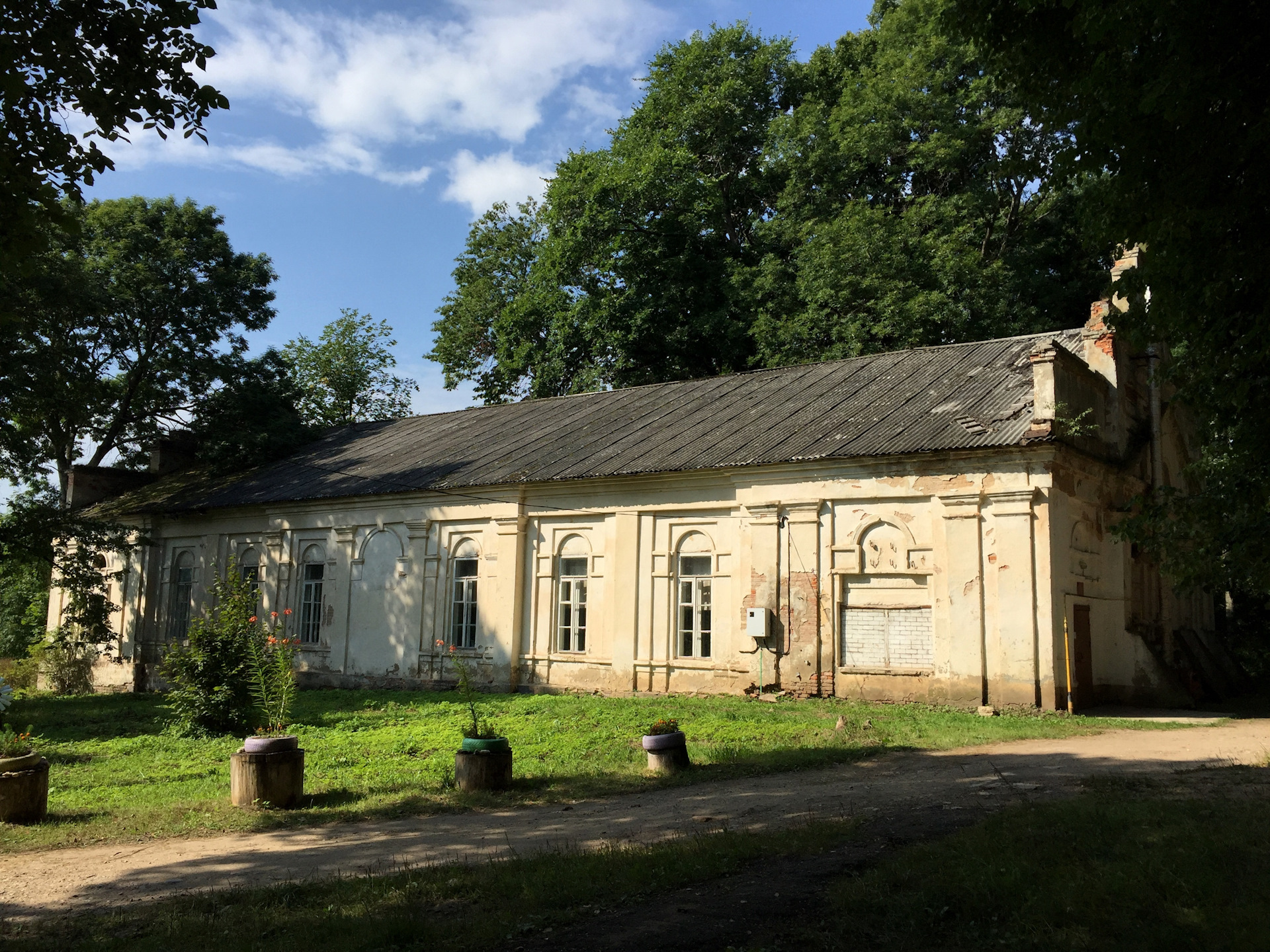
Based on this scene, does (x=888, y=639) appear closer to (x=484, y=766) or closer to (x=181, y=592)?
(x=484, y=766)

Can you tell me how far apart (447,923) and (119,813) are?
18.6ft

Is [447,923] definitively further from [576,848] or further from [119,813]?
[119,813]

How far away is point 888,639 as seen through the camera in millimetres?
16578

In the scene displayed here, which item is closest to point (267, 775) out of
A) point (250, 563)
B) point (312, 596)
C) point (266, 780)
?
point (266, 780)

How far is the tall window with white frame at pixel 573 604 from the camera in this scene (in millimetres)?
20203

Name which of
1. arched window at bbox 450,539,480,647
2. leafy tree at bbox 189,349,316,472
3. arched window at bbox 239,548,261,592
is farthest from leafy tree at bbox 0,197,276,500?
arched window at bbox 450,539,480,647

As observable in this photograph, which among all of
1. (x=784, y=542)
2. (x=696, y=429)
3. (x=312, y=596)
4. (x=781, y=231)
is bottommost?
(x=312, y=596)

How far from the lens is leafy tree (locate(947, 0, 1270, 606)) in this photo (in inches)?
238

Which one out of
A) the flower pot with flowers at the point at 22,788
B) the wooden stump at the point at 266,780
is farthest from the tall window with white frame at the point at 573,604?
the flower pot with flowers at the point at 22,788

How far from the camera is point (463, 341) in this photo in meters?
38.8

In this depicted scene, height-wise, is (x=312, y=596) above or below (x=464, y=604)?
above

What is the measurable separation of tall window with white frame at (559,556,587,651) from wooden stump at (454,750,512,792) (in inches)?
379

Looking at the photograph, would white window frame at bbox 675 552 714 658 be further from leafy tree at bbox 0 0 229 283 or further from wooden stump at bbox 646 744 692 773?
leafy tree at bbox 0 0 229 283

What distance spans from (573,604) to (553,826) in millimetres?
11716
